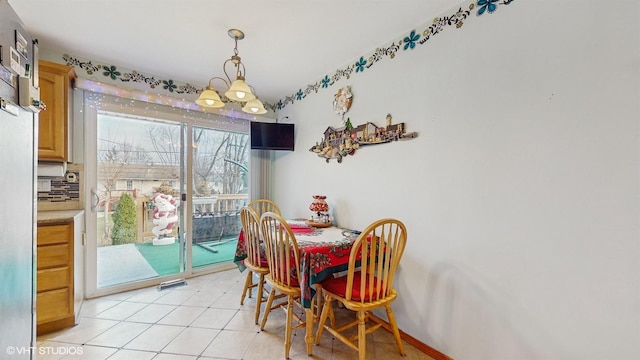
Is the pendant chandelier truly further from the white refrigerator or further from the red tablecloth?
the red tablecloth

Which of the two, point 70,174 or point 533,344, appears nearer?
point 533,344

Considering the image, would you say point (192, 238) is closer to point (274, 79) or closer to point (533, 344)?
point (274, 79)

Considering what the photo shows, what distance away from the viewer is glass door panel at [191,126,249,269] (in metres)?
3.16

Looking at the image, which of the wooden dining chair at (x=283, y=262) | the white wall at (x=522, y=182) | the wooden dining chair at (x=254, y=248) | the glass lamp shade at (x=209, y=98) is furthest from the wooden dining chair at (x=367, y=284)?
the glass lamp shade at (x=209, y=98)

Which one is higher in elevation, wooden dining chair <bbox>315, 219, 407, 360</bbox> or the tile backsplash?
the tile backsplash

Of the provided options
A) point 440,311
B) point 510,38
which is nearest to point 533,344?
point 440,311

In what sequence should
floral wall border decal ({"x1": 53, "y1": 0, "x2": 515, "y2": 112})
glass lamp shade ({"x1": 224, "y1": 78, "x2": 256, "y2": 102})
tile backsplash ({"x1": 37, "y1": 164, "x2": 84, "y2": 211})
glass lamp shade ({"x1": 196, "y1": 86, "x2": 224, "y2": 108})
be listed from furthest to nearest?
tile backsplash ({"x1": 37, "y1": 164, "x2": 84, "y2": 211}), glass lamp shade ({"x1": 196, "y1": 86, "x2": 224, "y2": 108}), glass lamp shade ({"x1": 224, "y1": 78, "x2": 256, "y2": 102}), floral wall border decal ({"x1": 53, "y1": 0, "x2": 515, "y2": 112})

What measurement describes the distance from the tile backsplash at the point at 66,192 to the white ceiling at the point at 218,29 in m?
1.15

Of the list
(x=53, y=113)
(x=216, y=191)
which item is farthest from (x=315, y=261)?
(x=53, y=113)

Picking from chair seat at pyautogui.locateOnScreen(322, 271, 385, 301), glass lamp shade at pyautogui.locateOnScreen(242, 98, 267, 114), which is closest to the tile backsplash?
glass lamp shade at pyautogui.locateOnScreen(242, 98, 267, 114)

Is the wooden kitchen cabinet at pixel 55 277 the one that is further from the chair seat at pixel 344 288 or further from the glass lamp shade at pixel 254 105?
the chair seat at pixel 344 288

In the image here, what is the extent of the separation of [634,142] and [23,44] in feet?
8.77

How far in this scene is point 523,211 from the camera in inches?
54.2

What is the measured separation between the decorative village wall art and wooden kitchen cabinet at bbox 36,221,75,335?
2.29 m
